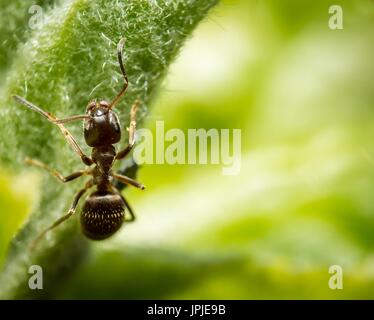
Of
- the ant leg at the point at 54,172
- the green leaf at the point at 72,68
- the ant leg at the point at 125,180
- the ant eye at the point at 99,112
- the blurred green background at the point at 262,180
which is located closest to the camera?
the green leaf at the point at 72,68

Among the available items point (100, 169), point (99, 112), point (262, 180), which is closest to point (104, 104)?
point (99, 112)

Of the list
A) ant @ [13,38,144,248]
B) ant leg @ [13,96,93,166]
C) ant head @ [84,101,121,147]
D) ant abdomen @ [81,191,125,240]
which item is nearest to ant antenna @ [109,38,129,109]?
ant @ [13,38,144,248]

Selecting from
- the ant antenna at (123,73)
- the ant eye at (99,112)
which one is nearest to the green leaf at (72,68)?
the ant antenna at (123,73)

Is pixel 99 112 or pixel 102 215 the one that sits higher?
pixel 99 112

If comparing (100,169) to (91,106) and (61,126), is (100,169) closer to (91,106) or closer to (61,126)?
(91,106)

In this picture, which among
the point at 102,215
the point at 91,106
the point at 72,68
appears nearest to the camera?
the point at 72,68

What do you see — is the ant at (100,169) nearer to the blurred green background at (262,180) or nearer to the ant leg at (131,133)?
the ant leg at (131,133)

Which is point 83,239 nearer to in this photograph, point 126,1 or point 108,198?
point 108,198

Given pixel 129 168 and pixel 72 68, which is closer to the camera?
pixel 72 68
